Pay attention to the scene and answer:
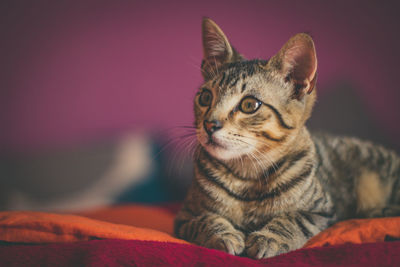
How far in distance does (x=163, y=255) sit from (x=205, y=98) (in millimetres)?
518

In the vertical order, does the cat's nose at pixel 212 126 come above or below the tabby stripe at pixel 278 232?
above

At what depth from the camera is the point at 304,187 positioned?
39.1 inches

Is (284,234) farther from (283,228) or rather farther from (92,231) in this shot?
(92,231)

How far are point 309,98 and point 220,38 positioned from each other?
14.3 inches

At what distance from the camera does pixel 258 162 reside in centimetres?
99

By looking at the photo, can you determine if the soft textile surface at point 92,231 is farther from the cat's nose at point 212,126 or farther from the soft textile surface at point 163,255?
the cat's nose at point 212,126

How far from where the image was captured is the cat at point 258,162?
2.95ft

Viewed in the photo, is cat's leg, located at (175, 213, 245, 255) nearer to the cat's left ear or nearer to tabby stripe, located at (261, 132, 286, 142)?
tabby stripe, located at (261, 132, 286, 142)

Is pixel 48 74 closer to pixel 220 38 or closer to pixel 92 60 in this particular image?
pixel 92 60

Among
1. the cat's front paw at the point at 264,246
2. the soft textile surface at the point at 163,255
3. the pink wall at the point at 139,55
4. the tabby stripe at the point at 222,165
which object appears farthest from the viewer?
the pink wall at the point at 139,55

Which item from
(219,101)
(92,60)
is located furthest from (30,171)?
(219,101)

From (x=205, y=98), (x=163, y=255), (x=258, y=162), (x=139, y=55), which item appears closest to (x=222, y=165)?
(x=258, y=162)

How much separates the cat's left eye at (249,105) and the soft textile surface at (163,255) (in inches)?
15.9

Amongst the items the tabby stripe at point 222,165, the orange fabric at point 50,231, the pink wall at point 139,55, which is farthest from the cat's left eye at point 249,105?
the pink wall at point 139,55
